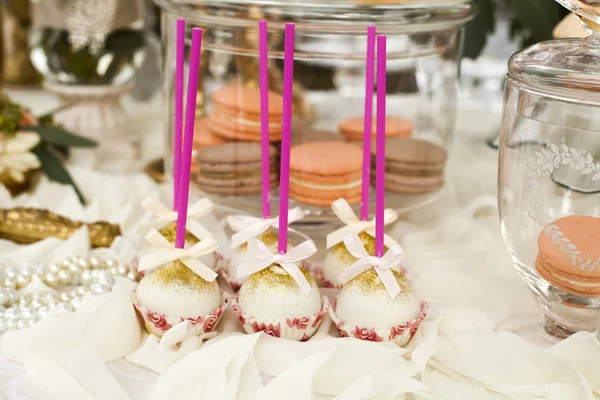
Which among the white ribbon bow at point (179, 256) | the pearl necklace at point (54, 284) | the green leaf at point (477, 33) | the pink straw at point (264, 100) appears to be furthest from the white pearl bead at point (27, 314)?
the green leaf at point (477, 33)

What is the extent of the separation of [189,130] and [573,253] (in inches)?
11.8

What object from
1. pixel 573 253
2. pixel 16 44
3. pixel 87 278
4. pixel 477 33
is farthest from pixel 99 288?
pixel 16 44

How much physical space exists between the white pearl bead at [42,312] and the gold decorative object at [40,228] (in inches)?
5.3

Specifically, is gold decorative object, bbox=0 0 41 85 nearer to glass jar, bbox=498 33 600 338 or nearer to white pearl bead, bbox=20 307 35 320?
white pearl bead, bbox=20 307 35 320

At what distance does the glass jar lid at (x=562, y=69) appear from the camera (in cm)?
40

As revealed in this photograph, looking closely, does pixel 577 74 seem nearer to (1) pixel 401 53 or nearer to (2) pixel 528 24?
(1) pixel 401 53

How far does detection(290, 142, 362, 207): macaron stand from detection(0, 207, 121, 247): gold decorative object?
8.0 inches

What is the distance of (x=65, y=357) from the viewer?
16.5 inches

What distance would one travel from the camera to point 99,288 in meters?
0.52

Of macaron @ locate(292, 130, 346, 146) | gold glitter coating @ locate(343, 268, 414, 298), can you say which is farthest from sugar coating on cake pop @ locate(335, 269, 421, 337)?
macaron @ locate(292, 130, 346, 146)

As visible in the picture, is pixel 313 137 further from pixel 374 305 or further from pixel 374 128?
pixel 374 305

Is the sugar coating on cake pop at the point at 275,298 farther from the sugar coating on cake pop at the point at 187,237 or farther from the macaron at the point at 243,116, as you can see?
the macaron at the point at 243,116

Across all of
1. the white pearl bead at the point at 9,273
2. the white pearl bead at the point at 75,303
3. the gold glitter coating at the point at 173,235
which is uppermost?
the gold glitter coating at the point at 173,235

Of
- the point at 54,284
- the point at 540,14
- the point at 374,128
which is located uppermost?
the point at 540,14
